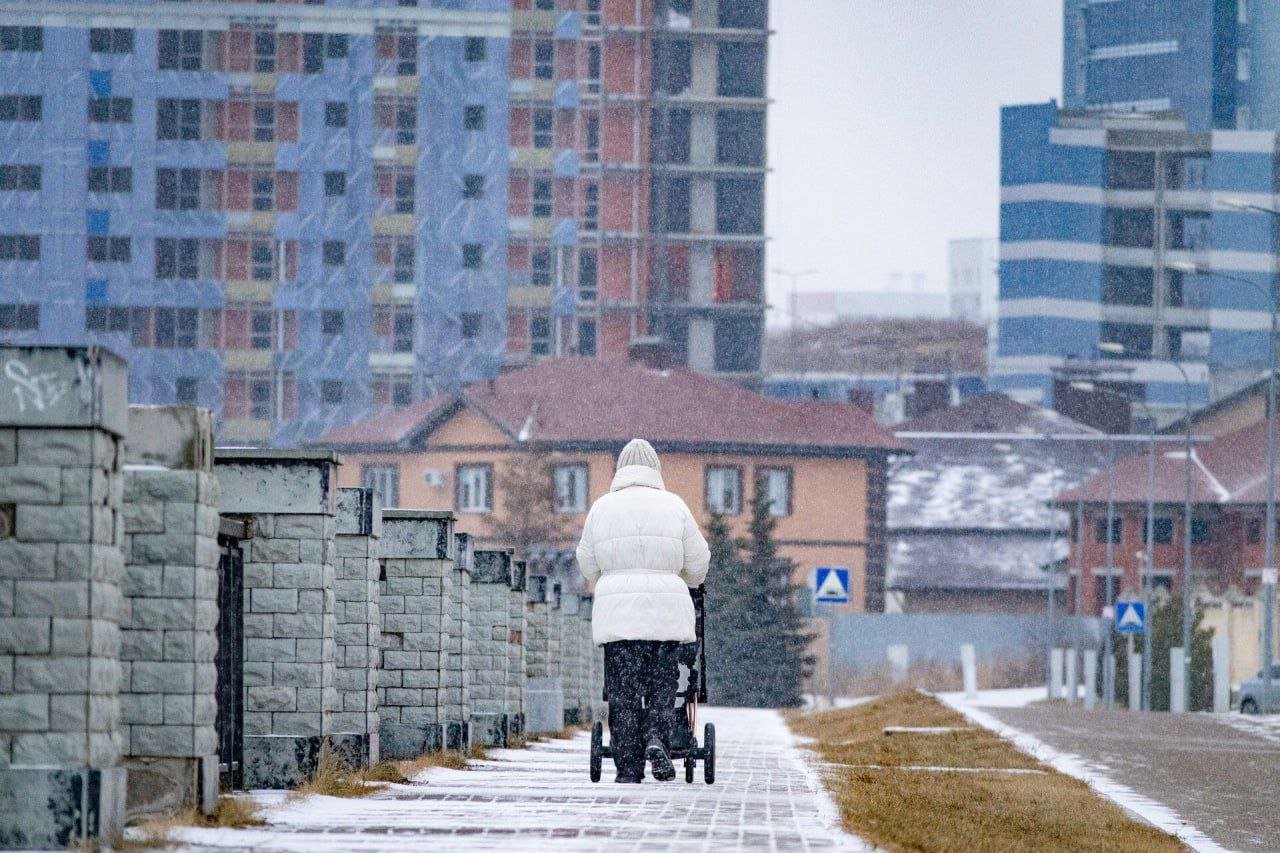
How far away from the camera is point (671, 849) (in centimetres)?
1052

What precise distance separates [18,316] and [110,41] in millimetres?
12319

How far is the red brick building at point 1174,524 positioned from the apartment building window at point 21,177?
4568 cm

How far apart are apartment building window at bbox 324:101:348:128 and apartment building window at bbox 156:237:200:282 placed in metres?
7.71

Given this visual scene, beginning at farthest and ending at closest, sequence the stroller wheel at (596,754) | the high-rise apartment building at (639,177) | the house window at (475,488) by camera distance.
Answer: the high-rise apartment building at (639,177) → the house window at (475,488) → the stroller wheel at (596,754)

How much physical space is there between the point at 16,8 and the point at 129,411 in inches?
4236

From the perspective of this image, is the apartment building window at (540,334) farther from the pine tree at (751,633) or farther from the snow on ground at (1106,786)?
the snow on ground at (1106,786)

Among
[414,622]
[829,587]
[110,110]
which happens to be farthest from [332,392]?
[414,622]

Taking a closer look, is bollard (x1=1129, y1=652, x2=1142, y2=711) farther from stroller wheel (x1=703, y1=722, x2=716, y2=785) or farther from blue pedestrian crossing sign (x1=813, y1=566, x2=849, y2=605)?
stroller wheel (x1=703, y1=722, x2=716, y2=785)

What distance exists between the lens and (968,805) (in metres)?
15.3

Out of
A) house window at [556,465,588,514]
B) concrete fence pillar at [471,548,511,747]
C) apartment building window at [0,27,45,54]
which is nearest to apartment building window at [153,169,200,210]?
apartment building window at [0,27,45,54]

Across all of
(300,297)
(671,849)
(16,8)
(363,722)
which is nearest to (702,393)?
(300,297)

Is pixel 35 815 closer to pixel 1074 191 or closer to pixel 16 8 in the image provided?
pixel 16 8

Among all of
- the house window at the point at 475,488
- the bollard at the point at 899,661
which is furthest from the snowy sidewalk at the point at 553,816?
the house window at the point at 475,488

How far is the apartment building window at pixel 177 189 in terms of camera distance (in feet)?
371
